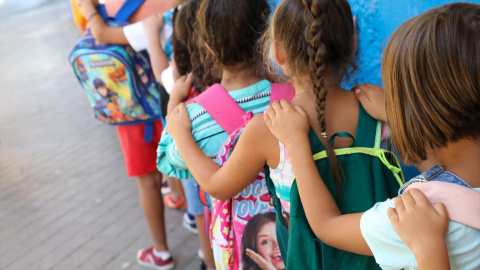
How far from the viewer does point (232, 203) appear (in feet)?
6.31

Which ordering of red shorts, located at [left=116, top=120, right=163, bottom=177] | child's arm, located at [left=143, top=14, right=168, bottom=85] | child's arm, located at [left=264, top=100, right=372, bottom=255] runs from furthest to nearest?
1. red shorts, located at [left=116, top=120, right=163, bottom=177]
2. child's arm, located at [left=143, top=14, right=168, bottom=85]
3. child's arm, located at [left=264, top=100, right=372, bottom=255]

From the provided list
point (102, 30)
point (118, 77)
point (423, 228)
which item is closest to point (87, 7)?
point (102, 30)

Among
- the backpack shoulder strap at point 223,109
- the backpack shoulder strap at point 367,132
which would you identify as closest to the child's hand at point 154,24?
the backpack shoulder strap at point 223,109

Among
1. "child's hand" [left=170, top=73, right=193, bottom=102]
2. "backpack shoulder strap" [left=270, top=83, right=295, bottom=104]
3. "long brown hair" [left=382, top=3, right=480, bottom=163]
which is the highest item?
"long brown hair" [left=382, top=3, right=480, bottom=163]

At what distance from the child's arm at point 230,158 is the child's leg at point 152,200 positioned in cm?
139

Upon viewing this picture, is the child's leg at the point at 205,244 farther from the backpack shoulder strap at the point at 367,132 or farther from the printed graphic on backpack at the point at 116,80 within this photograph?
the backpack shoulder strap at the point at 367,132

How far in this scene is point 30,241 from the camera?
4.14m

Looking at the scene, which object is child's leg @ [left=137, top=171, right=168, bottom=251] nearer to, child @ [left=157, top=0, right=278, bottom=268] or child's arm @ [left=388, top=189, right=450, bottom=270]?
child @ [left=157, top=0, right=278, bottom=268]

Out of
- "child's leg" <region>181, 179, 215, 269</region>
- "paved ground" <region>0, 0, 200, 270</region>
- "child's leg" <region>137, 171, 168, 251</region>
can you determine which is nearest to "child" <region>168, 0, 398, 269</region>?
"child's leg" <region>181, 179, 215, 269</region>

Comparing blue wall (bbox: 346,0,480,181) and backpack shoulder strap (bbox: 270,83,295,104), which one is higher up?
blue wall (bbox: 346,0,480,181)

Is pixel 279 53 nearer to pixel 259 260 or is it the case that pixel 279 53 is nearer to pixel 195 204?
pixel 259 260

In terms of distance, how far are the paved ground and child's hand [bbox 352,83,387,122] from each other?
2.23 meters

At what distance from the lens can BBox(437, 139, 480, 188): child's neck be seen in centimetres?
118

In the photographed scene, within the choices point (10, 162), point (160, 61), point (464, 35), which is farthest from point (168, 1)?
point (10, 162)
